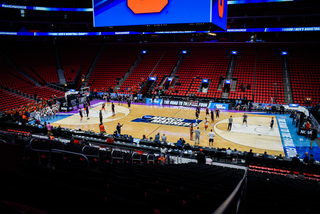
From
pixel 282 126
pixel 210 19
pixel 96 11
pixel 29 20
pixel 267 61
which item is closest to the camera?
pixel 210 19

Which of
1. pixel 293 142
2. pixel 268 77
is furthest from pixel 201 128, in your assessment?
pixel 268 77

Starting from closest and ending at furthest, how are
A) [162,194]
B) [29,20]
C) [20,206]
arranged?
[20,206] → [162,194] → [29,20]

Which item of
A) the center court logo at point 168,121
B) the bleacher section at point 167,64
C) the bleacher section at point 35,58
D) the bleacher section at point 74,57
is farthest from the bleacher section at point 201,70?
the bleacher section at point 35,58

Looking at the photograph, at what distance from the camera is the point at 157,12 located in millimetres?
9734

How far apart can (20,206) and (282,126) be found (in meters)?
24.4

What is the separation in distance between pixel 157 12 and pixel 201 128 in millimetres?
14347

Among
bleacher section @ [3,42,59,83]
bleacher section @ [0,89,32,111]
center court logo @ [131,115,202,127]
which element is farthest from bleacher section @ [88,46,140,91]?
center court logo @ [131,115,202,127]

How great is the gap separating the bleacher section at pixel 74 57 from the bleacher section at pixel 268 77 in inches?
1292

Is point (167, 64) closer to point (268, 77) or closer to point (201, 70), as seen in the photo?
point (201, 70)

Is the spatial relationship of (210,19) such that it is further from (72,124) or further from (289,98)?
(289,98)

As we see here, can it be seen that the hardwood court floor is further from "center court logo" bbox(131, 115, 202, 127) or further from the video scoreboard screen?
the video scoreboard screen

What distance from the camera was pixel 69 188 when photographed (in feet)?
7.70

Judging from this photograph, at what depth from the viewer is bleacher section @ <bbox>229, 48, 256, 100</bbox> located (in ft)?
105

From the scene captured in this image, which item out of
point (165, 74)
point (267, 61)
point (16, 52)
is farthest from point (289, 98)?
point (16, 52)
